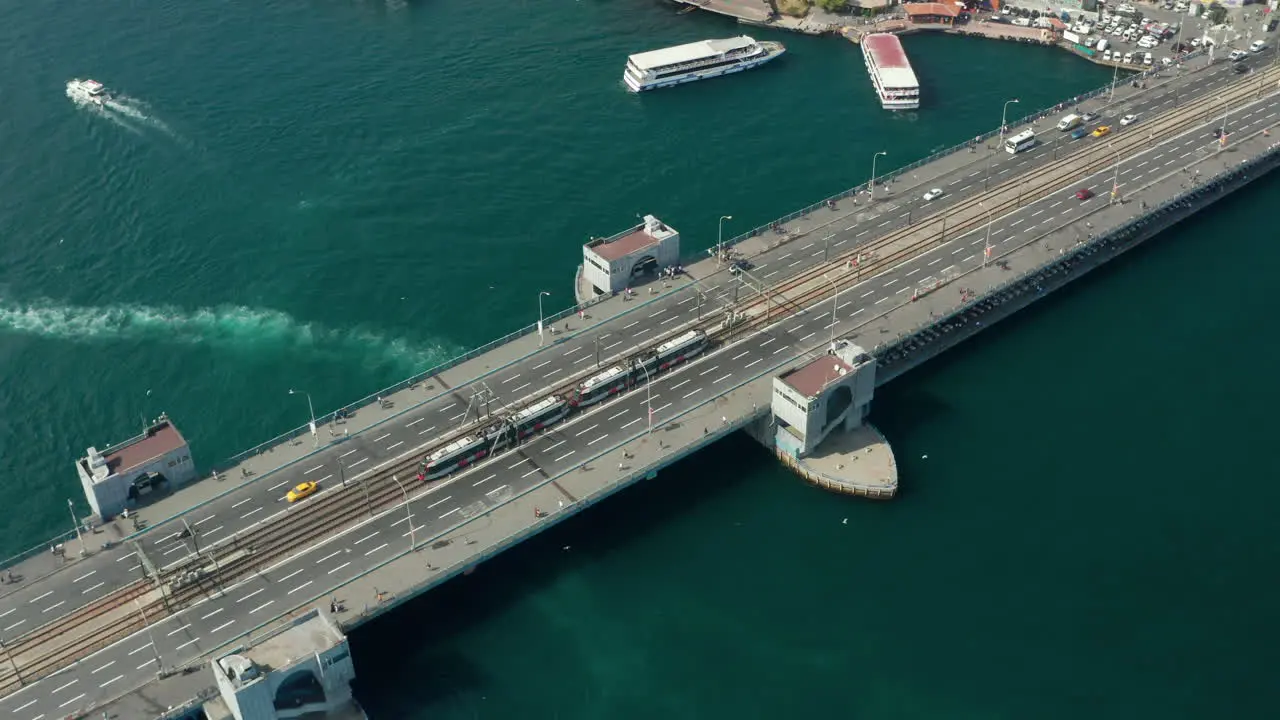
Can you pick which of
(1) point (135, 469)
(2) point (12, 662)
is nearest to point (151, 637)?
(2) point (12, 662)

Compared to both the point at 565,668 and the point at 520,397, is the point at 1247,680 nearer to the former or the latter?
the point at 565,668

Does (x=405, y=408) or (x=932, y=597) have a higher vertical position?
(x=405, y=408)

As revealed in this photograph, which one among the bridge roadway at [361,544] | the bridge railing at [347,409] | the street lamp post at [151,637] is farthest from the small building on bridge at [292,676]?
the bridge railing at [347,409]

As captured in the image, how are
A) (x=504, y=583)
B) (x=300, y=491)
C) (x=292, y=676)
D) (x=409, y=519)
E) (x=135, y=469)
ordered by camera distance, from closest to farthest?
1. (x=292, y=676)
2. (x=409, y=519)
3. (x=135, y=469)
4. (x=300, y=491)
5. (x=504, y=583)

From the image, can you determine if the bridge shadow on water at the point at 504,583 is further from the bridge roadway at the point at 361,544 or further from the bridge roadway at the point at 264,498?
the bridge roadway at the point at 264,498

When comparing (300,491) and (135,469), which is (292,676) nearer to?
(300,491)

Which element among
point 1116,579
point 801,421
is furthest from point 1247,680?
point 801,421

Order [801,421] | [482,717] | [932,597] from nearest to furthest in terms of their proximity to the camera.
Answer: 1. [482,717]
2. [932,597]
3. [801,421]
